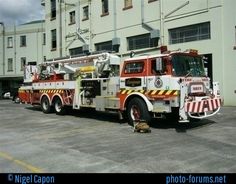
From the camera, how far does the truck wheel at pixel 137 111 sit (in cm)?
1477

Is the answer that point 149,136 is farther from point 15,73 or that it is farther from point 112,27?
point 15,73

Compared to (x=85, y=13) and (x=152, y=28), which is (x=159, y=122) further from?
(x=85, y=13)

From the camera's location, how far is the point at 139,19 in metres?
28.2

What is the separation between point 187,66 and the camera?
47.9 ft

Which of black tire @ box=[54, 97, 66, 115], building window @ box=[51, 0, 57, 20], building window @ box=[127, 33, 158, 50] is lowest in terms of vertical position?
black tire @ box=[54, 97, 66, 115]

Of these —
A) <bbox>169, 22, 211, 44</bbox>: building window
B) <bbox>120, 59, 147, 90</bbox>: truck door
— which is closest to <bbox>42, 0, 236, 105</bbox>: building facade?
<bbox>169, 22, 211, 44</bbox>: building window

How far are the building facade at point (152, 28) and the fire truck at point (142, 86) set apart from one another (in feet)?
6.85

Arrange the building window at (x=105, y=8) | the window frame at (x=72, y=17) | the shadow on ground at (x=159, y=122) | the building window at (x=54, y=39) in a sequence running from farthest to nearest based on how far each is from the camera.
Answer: the building window at (x=54, y=39), the window frame at (x=72, y=17), the building window at (x=105, y=8), the shadow on ground at (x=159, y=122)

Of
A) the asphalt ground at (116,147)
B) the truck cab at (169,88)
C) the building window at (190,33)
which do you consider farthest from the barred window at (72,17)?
the truck cab at (169,88)

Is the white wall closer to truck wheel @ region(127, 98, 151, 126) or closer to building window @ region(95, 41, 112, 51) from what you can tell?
building window @ region(95, 41, 112, 51)

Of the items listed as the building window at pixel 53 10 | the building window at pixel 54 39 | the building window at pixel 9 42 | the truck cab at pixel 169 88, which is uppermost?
the building window at pixel 53 10

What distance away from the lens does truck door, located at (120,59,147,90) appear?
15.1 m

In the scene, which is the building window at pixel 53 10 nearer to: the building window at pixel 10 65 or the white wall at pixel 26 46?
the white wall at pixel 26 46

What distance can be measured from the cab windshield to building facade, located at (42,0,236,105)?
11.1ft
